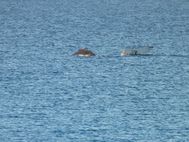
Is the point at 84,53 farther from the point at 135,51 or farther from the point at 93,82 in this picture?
the point at 93,82

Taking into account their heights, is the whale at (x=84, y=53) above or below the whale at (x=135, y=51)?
above

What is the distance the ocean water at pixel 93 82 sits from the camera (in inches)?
805

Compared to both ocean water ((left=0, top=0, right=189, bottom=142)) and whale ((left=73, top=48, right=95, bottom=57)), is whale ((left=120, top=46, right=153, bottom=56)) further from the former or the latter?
whale ((left=73, top=48, right=95, bottom=57))

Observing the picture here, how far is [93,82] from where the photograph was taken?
1024 inches

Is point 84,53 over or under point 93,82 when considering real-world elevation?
over

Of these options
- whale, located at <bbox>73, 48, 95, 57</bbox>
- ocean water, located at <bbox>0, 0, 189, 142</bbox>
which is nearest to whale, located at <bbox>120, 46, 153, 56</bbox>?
ocean water, located at <bbox>0, 0, 189, 142</bbox>

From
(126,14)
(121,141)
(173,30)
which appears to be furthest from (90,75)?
(126,14)

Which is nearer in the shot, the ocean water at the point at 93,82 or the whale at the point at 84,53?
the ocean water at the point at 93,82

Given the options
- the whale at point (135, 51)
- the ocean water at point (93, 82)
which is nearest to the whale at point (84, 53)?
the ocean water at point (93, 82)

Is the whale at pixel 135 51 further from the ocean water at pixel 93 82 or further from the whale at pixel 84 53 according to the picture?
the whale at pixel 84 53

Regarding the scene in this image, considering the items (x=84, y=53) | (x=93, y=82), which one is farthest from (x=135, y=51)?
(x=93, y=82)

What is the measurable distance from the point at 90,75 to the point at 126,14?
2342 cm

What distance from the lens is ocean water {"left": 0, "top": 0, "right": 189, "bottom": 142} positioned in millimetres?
20444

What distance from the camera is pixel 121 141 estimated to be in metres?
19.5
